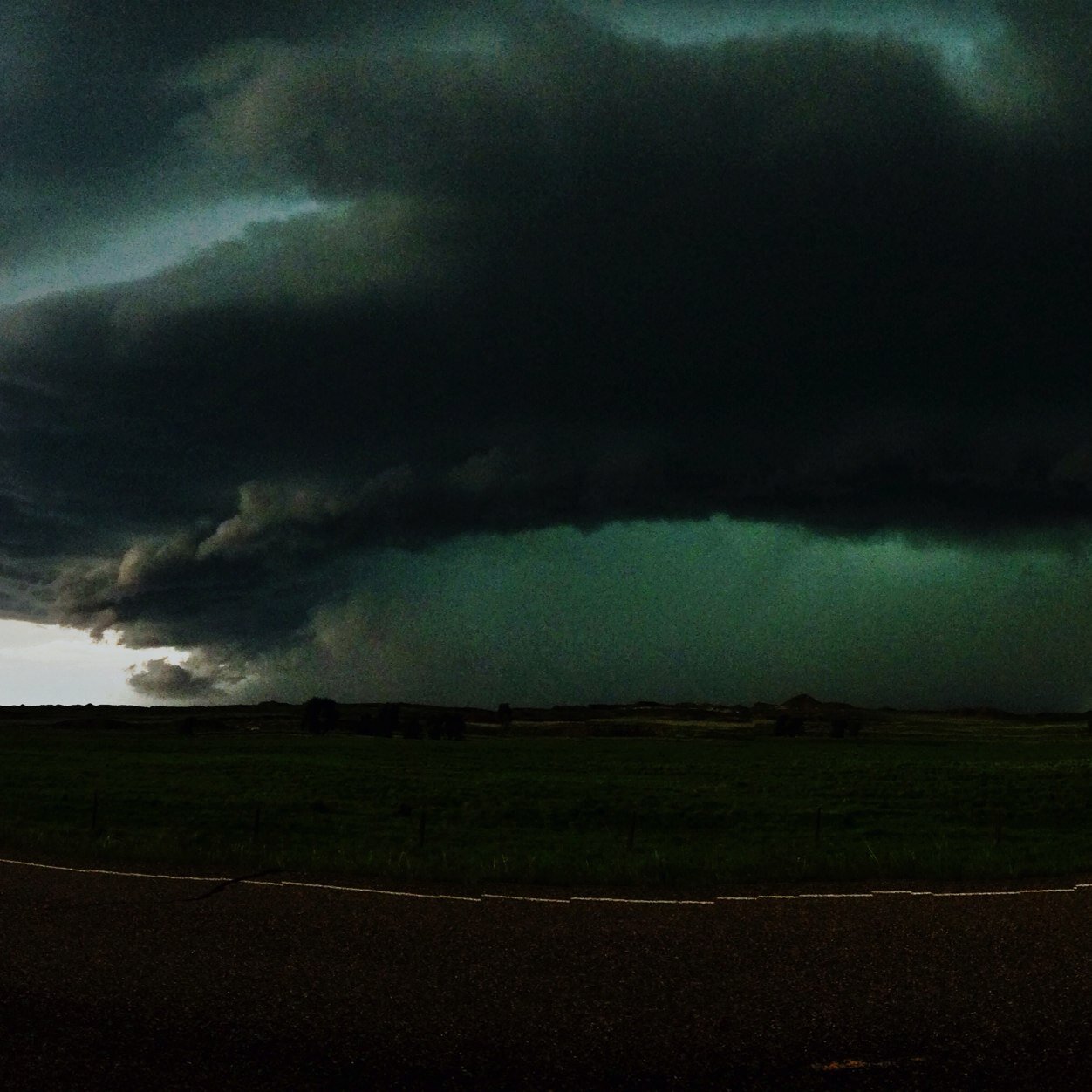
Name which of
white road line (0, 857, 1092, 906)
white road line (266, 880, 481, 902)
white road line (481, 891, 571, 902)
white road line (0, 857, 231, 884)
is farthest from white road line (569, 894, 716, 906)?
white road line (0, 857, 231, 884)

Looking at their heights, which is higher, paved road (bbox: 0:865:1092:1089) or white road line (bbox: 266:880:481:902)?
paved road (bbox: 0:865:1092:1089)

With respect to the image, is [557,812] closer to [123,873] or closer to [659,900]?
[123,873]

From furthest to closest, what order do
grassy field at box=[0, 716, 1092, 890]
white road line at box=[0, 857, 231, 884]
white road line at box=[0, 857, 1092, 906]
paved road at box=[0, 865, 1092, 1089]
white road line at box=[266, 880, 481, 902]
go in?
grassy field at box=[0, 716, 1092, 890] < white road line at box=[0, 857, 231, 884] < white road line at box=[266, 880, 481, 902] < white road line at box=[0, 857, 1092, 906] < paved road at box=[0, 865, 1092, 1089]

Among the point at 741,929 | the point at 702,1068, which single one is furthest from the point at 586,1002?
the point at 741,929

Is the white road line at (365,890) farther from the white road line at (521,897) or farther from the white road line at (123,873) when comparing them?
the white road line at (123,873)

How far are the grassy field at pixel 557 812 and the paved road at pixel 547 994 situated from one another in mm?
2897

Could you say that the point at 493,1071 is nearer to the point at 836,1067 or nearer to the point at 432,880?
the point at 836,1067

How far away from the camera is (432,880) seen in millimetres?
13445

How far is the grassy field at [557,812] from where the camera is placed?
A: 15156 mm

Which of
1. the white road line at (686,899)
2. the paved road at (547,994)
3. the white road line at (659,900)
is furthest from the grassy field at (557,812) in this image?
the paved road at (547,994)

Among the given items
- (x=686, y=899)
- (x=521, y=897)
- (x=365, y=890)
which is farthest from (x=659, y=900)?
(x=365, y=890)

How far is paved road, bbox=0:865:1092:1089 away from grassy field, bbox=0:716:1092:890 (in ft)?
9.51

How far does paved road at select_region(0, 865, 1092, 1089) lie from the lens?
6.64 metres

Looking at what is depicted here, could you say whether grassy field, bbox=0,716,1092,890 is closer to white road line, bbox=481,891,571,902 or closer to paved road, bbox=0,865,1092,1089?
white road line, bbox=481,891,571,902
